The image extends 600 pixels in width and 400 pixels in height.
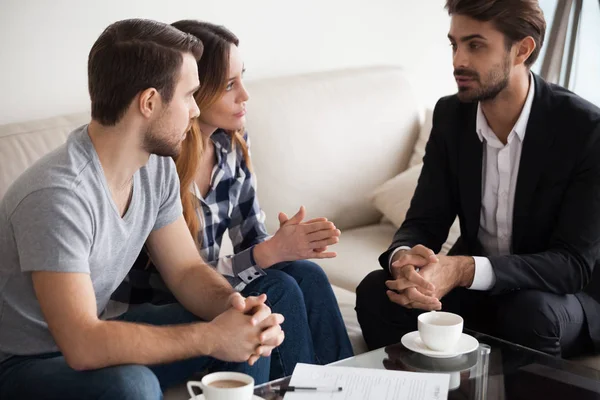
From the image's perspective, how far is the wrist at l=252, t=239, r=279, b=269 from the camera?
2027mm

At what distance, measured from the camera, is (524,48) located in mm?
2217

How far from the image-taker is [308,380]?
1.60m

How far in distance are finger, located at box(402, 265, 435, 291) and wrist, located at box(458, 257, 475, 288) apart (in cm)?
13

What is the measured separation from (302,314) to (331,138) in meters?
0.99

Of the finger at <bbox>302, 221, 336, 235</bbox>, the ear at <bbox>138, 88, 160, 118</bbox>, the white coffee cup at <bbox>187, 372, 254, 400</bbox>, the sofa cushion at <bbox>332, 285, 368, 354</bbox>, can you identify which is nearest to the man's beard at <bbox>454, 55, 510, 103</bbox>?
the finger at <bbox>302, 221, 336, 235</bbox>

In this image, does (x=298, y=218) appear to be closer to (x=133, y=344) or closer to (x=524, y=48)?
(x=133, y=344)

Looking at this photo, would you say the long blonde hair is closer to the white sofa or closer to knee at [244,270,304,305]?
knee at [244,270,304,305]

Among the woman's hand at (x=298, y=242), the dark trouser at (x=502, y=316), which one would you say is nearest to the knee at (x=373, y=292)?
the dark trouser at (x=502, y=316)

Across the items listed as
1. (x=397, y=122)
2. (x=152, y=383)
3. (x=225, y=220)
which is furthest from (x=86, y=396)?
(x=397, y=122)

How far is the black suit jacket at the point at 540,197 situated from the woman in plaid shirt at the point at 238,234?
254mm

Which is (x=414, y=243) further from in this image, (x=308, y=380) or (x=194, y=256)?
(x=308, y=380)

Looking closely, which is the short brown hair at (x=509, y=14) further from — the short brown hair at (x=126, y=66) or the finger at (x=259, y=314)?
the finger at (x=259, y=314)

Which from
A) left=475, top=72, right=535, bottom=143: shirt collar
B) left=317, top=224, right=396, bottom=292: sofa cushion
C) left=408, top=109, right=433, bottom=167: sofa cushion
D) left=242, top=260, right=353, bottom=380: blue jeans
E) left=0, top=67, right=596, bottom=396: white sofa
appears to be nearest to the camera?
left=242, top=260, right=353, bottom=380: blue jeans

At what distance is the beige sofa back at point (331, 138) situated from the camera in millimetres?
2705
